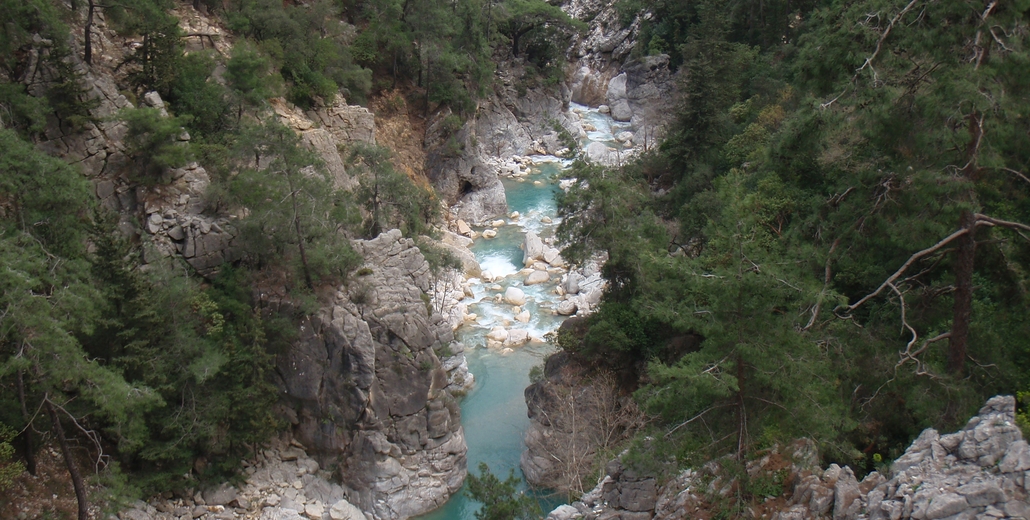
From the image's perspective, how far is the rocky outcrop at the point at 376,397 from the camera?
19.4 meters

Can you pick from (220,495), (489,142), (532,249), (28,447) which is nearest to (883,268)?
(220,495)

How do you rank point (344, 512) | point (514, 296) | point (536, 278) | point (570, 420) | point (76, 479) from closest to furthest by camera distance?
point (76, 479) → point (344, 512) → point (570, 420) → point (514, 296) → point (536, 278)

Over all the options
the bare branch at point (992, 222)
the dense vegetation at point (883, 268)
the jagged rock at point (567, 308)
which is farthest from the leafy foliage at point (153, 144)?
the bare branch at point (992, 222)

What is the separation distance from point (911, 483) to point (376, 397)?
1472cm

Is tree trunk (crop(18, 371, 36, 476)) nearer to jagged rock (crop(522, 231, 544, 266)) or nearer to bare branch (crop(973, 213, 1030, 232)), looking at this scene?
bare branch (crop(973, 213, 1030, 232))

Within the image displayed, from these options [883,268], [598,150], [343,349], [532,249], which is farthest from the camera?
[598,150]

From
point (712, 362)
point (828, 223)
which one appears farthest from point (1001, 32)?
point (712, 362)

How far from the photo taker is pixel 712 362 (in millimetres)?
9883

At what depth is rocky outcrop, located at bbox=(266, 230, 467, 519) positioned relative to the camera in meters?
19.4

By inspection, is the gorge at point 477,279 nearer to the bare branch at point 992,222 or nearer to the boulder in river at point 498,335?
the bare branch at point 992,222

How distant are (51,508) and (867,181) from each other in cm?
1720

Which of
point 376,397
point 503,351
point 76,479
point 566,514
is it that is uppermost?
point 566,514

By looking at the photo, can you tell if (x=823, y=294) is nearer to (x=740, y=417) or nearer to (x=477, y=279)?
(x=740, y=417)

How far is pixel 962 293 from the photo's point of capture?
31.1ft
